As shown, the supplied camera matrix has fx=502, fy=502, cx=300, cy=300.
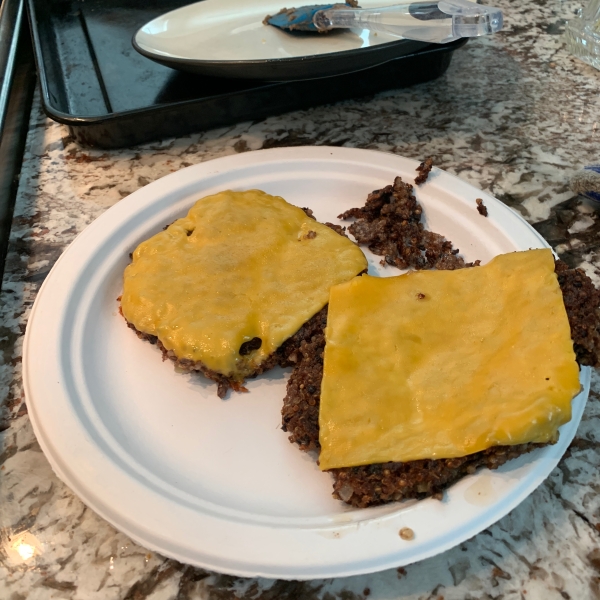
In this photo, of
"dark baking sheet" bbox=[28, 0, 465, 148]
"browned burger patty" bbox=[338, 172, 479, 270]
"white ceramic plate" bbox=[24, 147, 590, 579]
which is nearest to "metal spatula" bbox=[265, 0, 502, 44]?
"dark baking sheet" bbox=[28, 0, 465, 148]

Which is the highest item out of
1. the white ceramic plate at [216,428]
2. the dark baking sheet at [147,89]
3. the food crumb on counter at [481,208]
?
the dark baking sheet at [147,89]

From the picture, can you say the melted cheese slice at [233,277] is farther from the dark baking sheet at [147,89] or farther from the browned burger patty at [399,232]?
the dark baking sheet at [147,89]

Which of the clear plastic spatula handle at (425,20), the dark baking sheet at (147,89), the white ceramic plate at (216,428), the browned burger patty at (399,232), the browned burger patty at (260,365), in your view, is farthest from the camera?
the dark baking sheet at (147,89)

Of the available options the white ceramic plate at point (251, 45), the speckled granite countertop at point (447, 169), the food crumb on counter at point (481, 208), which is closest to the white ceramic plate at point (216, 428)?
the food crumb on counter at point (481, 208)

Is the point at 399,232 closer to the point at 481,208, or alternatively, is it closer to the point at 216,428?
the point at 481,208

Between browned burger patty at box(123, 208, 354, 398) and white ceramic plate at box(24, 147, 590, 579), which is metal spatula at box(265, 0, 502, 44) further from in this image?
browned burger patty at box(123, 208, 354, 398)

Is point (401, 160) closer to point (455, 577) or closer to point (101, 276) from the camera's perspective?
point (101, 276)

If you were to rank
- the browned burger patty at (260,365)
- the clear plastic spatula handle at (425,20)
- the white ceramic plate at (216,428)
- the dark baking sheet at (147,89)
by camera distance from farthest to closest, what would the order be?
the dark baking sheet at (147,89) < the clear plastic spatula handle at (425,20) < the browned burger patty at (260,365) < the white ceramic plate at (216,428)
